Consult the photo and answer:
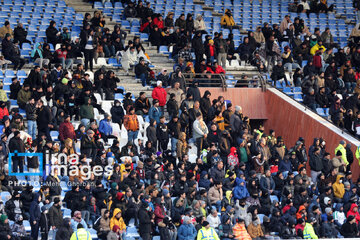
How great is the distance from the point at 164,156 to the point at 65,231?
16.3ft

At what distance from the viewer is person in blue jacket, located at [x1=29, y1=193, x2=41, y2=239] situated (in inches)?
886

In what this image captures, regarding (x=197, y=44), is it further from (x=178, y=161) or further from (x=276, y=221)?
(x=276, y=221)

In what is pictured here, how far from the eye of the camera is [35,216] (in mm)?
22609

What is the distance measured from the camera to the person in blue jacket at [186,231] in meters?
22.9

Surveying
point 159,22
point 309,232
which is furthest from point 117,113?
point 159,22

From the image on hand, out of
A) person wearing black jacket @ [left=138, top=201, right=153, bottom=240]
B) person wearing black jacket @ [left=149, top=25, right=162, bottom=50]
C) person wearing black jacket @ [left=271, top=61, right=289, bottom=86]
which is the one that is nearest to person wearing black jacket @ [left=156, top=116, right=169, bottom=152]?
person wearing black jacket @ [left=138, top=201, right=153, bottom=240]

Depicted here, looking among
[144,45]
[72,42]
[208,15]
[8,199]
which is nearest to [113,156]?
[8,199]

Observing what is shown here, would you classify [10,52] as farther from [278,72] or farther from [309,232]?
[309,232]

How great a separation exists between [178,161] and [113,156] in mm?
1779

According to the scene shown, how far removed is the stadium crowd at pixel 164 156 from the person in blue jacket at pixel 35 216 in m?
0.02

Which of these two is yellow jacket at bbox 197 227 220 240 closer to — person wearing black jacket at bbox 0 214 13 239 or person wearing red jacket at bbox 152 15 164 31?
person wearing black jacket at bbox 0 214 13 239

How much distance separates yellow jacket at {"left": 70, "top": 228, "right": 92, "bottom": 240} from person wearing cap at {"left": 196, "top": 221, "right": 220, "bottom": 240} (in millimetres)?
2394

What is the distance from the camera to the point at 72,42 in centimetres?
3094

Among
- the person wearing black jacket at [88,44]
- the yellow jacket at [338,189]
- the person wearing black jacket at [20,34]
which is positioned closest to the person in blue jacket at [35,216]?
the yellow jacket at [338,189]
